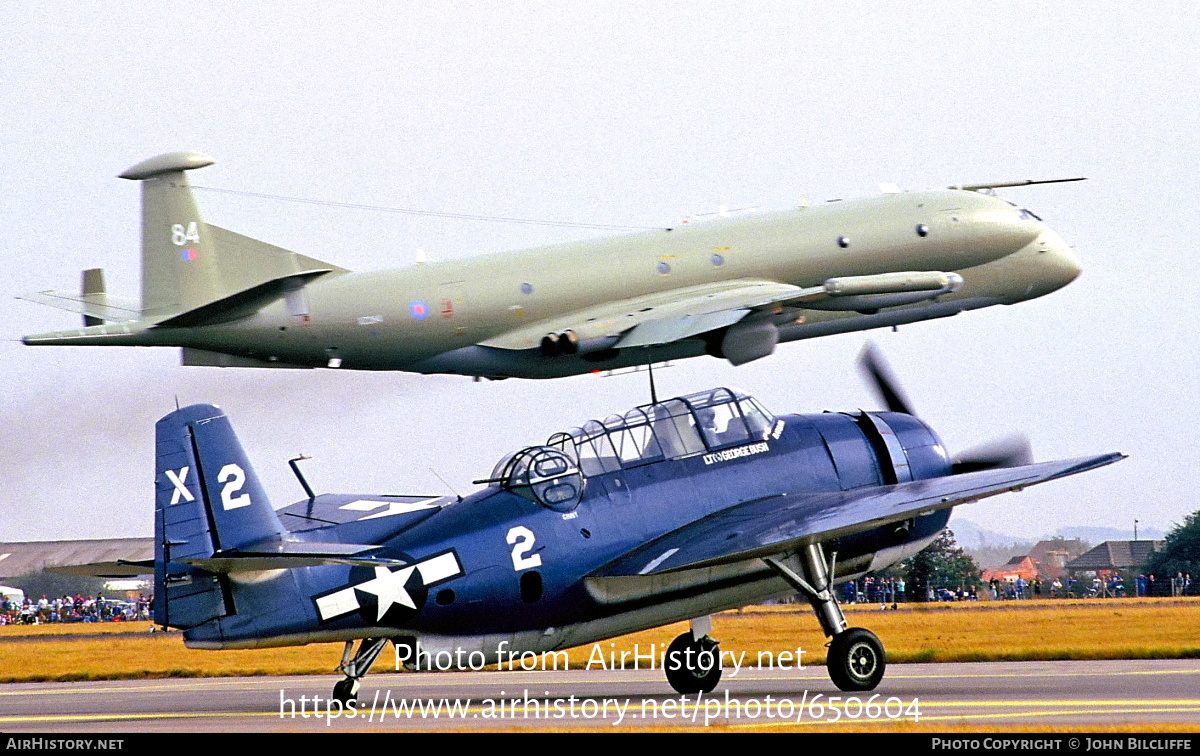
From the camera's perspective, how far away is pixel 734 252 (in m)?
27.7

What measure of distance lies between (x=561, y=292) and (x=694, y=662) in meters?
9.68

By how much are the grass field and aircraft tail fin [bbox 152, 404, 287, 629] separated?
1175 centimetres

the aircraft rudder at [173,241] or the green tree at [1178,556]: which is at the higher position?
the aircraft rudder at [173,241]

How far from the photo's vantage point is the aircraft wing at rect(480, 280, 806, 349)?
25953 millimetres

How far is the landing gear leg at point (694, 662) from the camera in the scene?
19.1 meters

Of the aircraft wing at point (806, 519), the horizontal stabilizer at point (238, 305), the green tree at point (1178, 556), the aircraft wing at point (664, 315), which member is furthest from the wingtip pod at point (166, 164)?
the green tree at point (1178, 556)

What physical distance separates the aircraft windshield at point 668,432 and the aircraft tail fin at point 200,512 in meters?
3.67

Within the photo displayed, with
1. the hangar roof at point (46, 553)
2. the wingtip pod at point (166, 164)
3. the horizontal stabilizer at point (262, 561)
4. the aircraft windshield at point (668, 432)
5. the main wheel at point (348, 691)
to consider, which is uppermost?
the wingtip pod at point (166, 164)

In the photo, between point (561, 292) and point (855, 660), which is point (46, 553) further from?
point (855, 660)

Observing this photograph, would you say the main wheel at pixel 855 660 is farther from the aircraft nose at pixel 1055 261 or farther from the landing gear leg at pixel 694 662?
the aircraft nose at pixel 1055 261

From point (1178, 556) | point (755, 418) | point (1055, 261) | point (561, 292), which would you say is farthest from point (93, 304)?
point (1178, 556)

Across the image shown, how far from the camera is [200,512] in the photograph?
17172 mm

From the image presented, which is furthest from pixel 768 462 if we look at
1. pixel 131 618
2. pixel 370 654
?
pixel 131 618

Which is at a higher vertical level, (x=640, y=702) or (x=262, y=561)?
(x=262, y=561)
